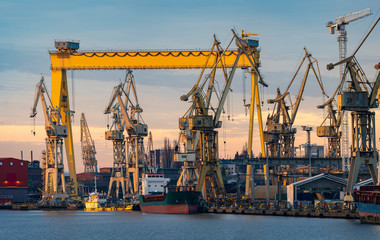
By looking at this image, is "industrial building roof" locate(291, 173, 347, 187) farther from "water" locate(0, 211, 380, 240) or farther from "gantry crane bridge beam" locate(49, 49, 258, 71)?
"gantry crane bridge beam" locate(49, 49, 258, 71)

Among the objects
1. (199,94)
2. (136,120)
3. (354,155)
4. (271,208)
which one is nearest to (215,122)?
(199,94)

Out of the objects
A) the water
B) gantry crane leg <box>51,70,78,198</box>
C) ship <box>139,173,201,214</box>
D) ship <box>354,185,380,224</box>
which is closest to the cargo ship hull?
ship <box>139,173,201,214</box>

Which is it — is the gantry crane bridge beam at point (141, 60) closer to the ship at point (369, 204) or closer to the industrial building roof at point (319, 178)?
the industrial building roof at point (319, 178)

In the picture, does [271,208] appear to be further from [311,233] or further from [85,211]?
[85,211]

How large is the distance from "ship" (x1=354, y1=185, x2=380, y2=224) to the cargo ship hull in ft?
97.4

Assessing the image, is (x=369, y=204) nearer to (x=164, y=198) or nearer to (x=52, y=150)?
(x=164, y=198)

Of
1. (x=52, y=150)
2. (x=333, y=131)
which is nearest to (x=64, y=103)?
(x=52, y=150)

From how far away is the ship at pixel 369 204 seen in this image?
7482cm

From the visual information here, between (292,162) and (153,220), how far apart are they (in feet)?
108

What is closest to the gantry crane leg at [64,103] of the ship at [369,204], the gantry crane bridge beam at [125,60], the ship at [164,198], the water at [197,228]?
the gantry crane bridge beam at [125,60]

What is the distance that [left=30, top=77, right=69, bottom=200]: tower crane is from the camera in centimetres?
13200

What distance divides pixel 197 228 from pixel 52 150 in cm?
5834

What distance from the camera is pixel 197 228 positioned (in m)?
81.8

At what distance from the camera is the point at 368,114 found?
86.2 m
